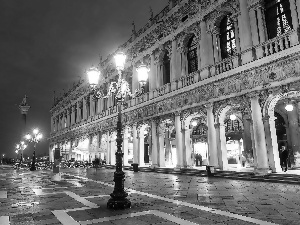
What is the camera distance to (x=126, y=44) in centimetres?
2359

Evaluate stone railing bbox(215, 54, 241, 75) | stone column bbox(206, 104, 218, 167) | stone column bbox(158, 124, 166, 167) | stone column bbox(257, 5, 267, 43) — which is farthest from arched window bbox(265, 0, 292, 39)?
stone column bbox(158, 124, 166, 167)

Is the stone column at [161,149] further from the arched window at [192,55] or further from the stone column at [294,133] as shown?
the stone column at [294,133]

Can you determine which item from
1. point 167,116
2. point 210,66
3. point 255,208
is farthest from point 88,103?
point 255,208

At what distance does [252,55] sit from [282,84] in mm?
2288

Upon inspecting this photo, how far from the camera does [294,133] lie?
49.7 feet

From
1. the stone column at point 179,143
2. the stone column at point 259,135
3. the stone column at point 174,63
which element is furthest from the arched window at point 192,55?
the stone column at point 259,135

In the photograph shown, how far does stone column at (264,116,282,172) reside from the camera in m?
11.6

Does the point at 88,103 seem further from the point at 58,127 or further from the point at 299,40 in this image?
the point at 299,40

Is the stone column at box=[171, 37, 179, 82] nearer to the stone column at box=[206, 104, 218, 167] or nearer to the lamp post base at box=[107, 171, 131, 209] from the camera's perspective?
the stone column at box=[206, 104, 218, 167]

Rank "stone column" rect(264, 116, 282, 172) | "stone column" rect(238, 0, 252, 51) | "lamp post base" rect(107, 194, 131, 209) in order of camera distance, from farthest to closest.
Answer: "stone column" rect(238, 0, 252, 51) → "stone column" rect(264, 116, 282, 172) → "lamp post base" rect(107, 194, 131, 209)

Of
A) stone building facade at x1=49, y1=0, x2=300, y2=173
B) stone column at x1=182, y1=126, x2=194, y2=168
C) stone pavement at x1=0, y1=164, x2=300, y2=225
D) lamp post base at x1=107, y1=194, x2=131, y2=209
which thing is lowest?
stone pavement at x1=0, y1=164, x2=300, y2=225

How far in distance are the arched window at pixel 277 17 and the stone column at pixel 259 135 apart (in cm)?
348

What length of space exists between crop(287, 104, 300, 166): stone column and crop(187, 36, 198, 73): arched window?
6565 millimetres

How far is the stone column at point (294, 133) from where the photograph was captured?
14.9m
